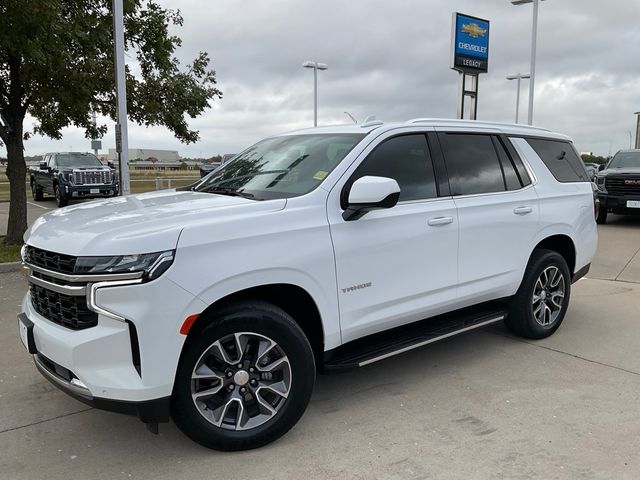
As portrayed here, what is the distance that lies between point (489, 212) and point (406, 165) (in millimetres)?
869

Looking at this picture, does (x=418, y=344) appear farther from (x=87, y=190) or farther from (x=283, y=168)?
(x=87, y=190)

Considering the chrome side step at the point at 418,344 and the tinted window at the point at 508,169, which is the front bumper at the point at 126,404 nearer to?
the chrome side step at the point at 418,344

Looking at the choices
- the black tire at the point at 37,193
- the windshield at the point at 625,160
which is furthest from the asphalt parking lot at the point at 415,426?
the black tire at the point at 37,193

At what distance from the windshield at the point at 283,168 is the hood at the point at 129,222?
23 cm

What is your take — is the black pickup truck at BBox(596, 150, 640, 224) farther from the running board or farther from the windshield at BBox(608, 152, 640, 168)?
the running board

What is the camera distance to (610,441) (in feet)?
10.6

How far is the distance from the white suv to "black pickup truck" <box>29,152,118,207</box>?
50.7ft

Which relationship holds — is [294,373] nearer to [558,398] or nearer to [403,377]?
[403,377]

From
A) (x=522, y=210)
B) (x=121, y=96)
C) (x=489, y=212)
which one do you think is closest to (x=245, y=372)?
(x=489, y=212)

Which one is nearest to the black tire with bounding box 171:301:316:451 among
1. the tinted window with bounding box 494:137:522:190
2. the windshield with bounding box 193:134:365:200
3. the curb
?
the windshield with bounding box 193:134:365:200

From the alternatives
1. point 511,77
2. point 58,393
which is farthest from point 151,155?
point 58,393

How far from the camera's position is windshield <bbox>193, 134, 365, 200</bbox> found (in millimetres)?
3604

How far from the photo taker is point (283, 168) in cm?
388

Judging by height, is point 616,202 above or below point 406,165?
below
